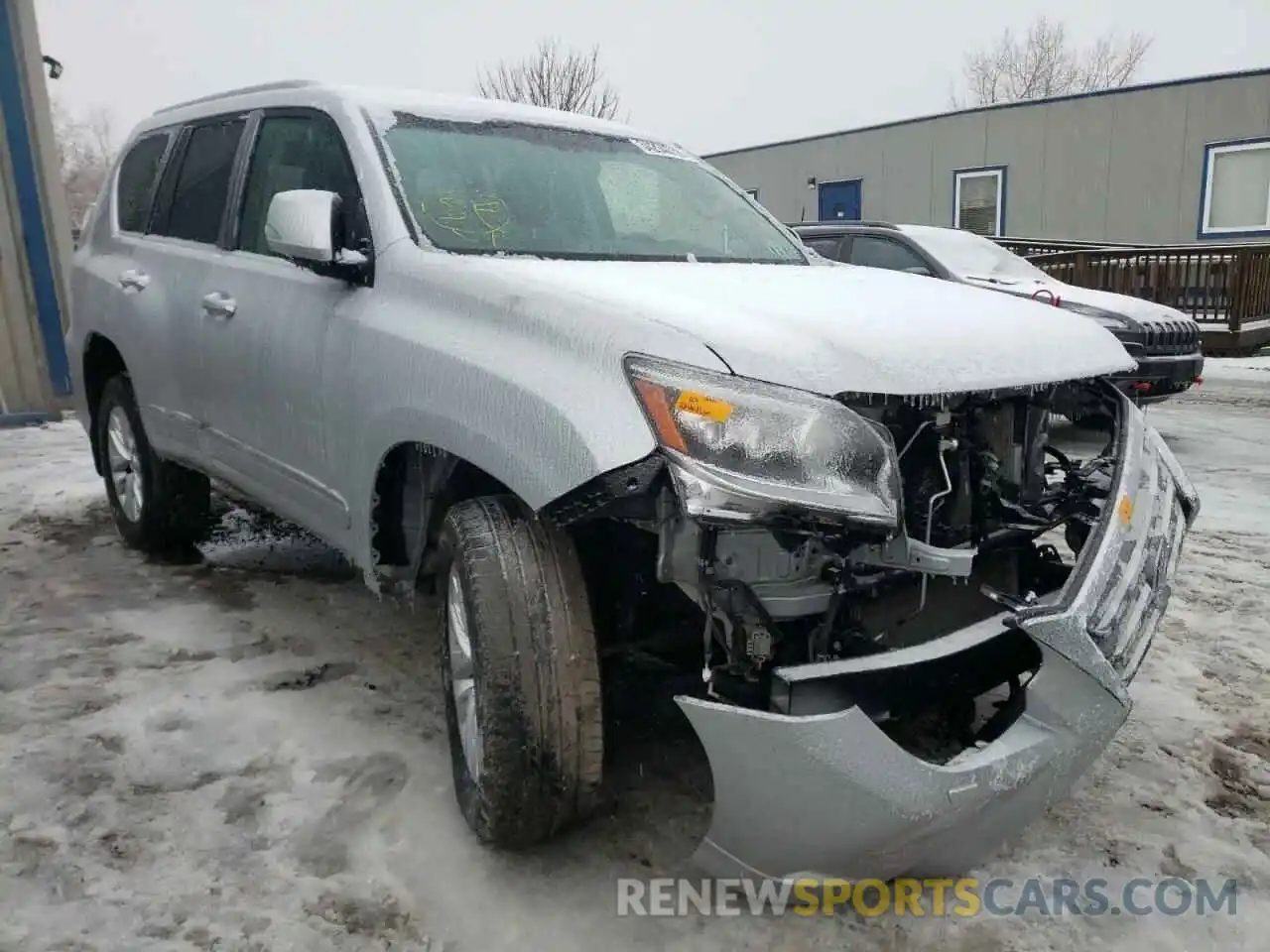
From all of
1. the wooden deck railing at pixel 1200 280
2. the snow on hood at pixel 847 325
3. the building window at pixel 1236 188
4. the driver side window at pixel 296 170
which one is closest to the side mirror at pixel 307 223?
the driver side window at pixel 296 170

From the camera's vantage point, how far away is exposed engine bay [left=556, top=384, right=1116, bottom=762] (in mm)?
1835

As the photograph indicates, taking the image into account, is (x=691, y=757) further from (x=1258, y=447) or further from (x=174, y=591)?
(x=1258, y=447)

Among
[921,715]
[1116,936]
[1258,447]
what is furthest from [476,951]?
[1258,447]

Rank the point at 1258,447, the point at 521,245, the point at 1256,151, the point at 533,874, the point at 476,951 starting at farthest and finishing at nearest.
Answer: the point at 1256,151, the point at 1258,447, the point at 521,245, the point at 533,874, the point at 476,951

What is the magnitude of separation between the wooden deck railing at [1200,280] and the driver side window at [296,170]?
11903 mm

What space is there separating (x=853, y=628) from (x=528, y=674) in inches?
26.9

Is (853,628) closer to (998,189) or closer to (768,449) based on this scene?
(768,449)

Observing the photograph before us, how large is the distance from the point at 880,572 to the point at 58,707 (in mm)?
2532

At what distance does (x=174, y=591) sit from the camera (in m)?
4.02

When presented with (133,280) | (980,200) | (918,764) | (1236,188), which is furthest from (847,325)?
(980,200)

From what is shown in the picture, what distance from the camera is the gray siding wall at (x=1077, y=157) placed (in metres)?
15.7

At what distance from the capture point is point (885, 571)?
1.97m

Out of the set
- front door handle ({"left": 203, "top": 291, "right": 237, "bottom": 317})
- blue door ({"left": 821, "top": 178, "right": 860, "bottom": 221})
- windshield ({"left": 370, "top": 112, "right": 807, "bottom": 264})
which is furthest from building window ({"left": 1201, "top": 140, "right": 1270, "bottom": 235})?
front door handle ({"left": 203, "top": 291, "right": 237, "bottom": 317})

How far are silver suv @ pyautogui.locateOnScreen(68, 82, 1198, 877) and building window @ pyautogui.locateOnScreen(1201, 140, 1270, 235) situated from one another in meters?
16.1
